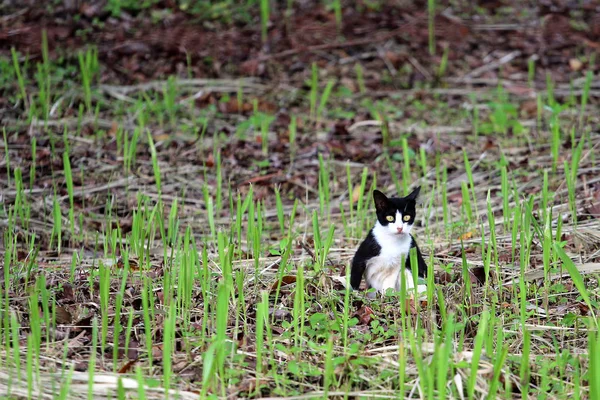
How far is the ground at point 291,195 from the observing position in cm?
287

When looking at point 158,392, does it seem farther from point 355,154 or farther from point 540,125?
point 540,125

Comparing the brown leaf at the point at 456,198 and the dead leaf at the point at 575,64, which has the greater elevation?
the dead leaf at the point at 575,64

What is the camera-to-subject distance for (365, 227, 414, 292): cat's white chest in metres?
3.75

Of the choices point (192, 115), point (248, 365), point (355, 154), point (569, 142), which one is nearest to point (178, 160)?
point (192, 115)

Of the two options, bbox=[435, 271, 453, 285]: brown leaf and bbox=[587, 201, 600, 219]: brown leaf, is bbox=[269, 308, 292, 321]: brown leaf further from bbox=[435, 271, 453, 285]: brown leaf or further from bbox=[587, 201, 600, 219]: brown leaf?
bbox=[587, 201, 600, 219]: brown leaf

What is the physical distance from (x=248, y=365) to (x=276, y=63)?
5506 mm

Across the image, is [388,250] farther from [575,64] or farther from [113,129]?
[575,64]

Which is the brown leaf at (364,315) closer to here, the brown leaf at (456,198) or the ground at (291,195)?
the ground at (291,195)

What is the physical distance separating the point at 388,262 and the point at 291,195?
1982 mm

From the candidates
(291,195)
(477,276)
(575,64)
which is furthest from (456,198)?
(575,64)

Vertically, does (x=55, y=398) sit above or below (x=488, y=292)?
above

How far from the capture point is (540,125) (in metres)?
6.64

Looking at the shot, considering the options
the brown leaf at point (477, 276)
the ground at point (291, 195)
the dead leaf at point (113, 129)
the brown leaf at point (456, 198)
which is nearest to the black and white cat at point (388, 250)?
the ground at point (291, 195)

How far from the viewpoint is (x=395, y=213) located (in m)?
3.76
